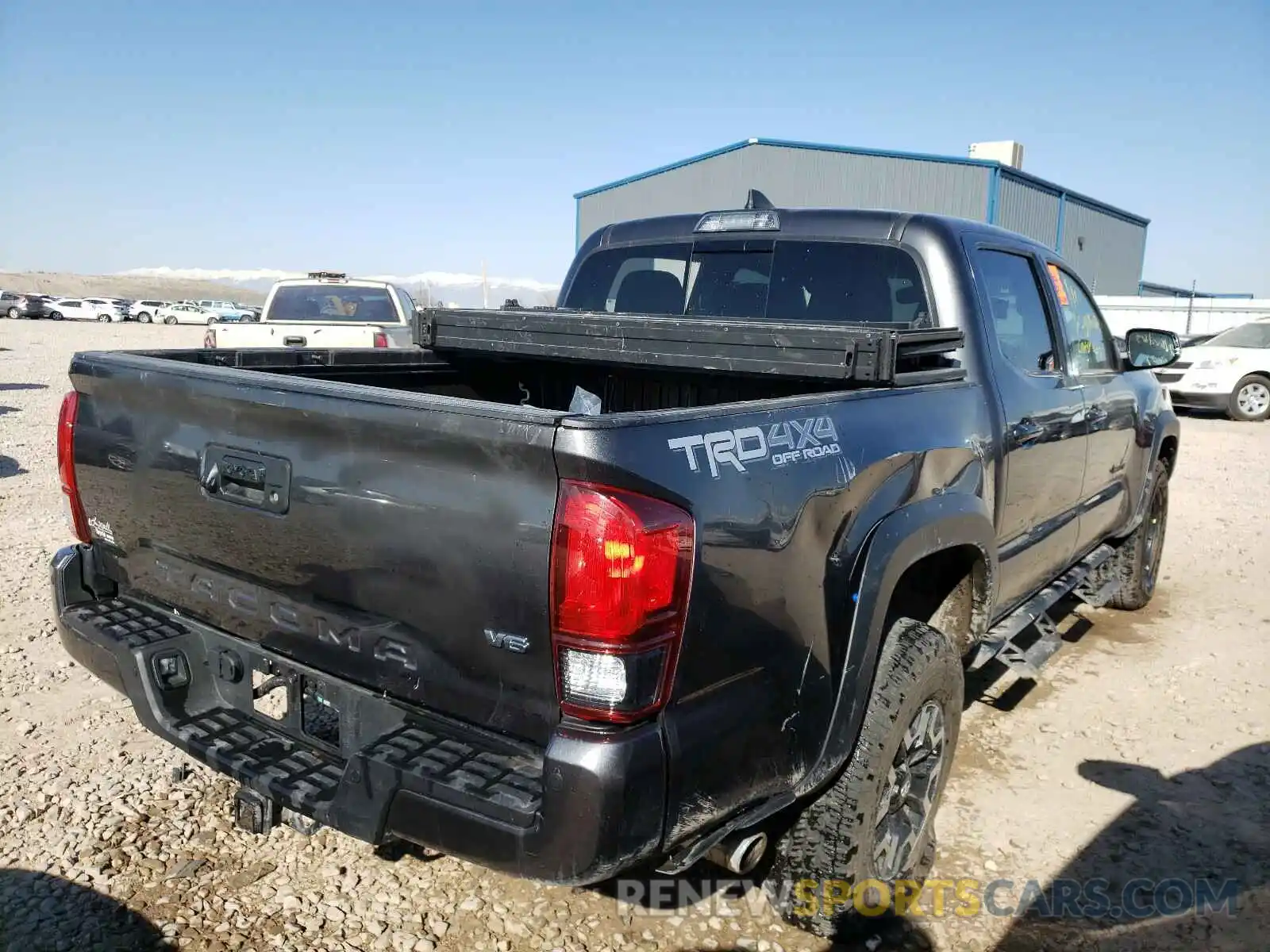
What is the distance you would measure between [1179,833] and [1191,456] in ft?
32.2

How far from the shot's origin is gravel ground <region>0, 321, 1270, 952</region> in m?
2.71

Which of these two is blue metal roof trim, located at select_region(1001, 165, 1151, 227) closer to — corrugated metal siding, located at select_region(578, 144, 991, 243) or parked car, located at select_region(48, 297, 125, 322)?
corrugated metal siding, located at select_region(578, 144, 991, 243)

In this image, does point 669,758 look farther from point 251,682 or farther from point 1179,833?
point 1179,833

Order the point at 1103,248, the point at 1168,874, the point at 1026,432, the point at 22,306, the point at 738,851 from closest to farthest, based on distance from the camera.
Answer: the point at 738,851 → the point at 1168,874 → the point at 1026,432 → the point at 1103,248 → the point at 22,306

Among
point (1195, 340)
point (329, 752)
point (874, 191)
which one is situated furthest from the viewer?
point (874, 191)

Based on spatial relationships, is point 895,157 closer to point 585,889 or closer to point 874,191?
point 874,191

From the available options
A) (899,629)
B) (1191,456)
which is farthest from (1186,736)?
(1191,456)

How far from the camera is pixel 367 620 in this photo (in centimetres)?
219

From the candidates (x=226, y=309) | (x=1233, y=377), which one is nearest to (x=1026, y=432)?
(x=1233, y=377)

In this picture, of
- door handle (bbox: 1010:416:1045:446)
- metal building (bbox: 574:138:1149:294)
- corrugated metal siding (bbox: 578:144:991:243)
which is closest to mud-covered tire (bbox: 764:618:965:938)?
door handle (bbox: 1010:416:1045:446)

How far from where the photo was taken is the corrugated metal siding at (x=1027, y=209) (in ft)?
72.8

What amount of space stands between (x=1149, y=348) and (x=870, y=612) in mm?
3258

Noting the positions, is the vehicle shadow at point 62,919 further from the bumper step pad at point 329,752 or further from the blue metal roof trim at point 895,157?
the blue metal roof trim at point 895,157

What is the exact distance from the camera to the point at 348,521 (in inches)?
84.4
